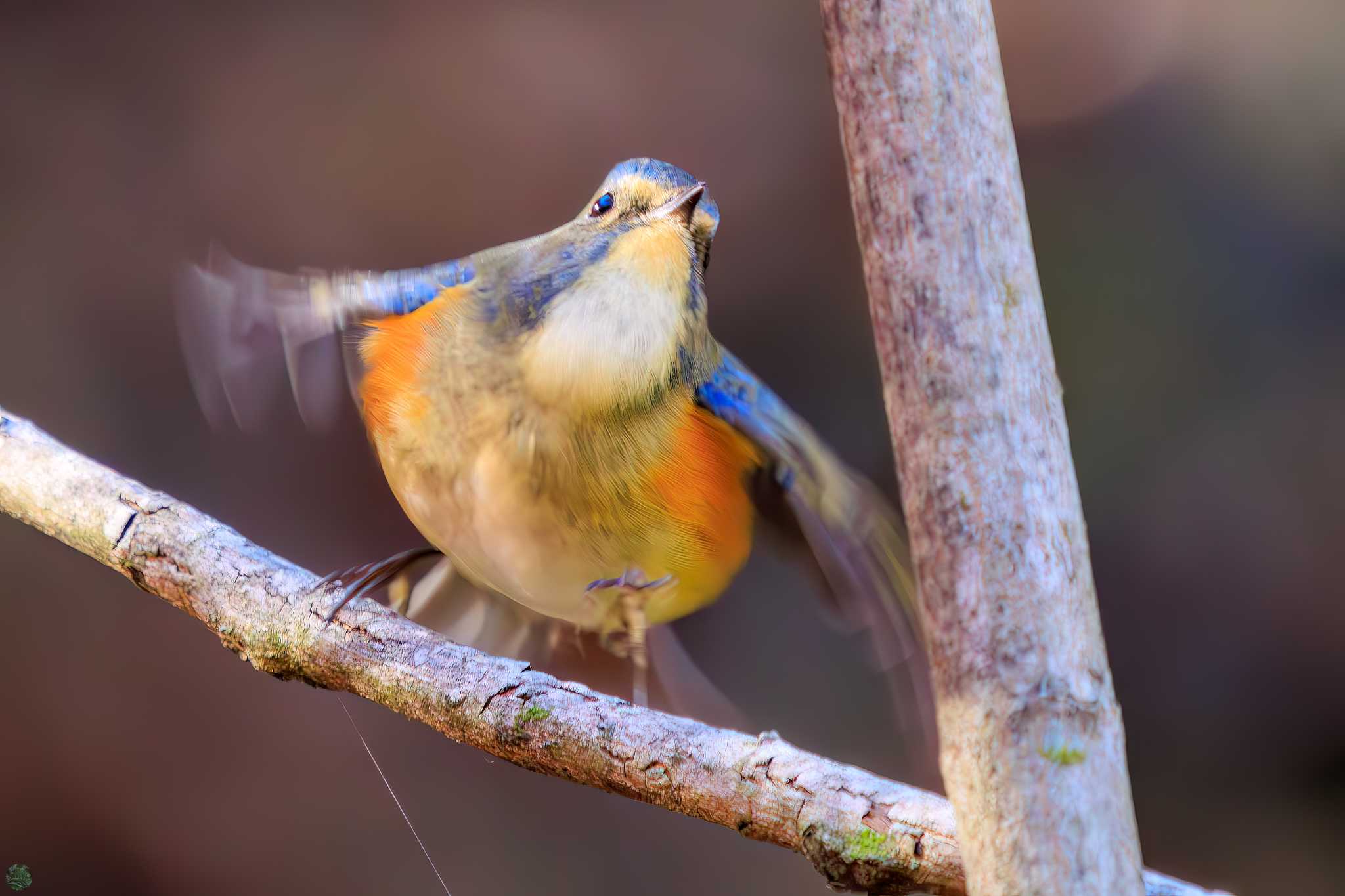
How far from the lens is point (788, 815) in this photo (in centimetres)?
75

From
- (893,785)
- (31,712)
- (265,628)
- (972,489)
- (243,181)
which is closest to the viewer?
(972,489)

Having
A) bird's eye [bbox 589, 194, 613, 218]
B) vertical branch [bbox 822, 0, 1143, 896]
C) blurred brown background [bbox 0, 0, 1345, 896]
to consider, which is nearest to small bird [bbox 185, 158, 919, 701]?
bird's eye [bbox 589, 194, 613, 218]

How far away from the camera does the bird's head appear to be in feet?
3.06

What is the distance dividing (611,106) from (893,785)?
1.20 metres

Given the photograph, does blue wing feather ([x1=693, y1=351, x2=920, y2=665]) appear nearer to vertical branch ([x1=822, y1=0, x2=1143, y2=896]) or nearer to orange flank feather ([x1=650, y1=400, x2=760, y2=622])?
orange flank feather ([x1=650, y1=400, x2=760, y2=622])

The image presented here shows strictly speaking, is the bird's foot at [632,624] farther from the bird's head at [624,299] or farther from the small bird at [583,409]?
the bird's head at [624,299]

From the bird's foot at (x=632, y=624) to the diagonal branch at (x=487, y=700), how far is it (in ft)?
0.48

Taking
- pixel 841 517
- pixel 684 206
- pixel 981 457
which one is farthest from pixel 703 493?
pixel 981 457

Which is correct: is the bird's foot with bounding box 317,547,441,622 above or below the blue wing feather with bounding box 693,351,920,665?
below

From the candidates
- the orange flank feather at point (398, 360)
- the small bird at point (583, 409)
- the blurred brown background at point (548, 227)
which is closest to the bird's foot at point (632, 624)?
the small bird at point (583, 409)

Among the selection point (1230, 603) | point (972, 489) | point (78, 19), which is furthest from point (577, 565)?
point (78, 19)

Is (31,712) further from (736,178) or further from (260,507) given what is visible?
(736,178)

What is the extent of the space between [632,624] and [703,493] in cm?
19

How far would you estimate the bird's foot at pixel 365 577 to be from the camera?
0.97 m
